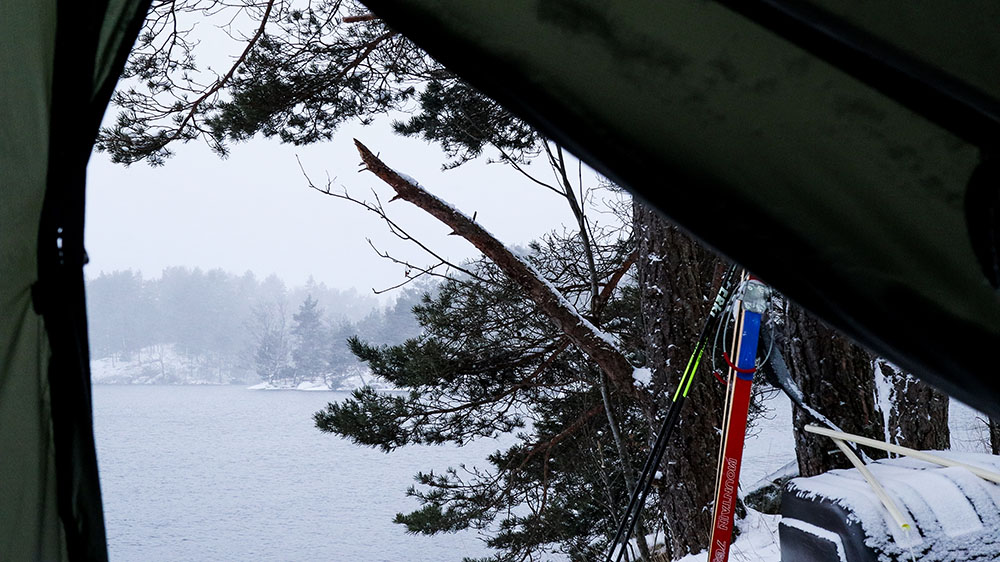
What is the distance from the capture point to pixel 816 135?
0.46 meters

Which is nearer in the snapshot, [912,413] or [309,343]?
[912,413]

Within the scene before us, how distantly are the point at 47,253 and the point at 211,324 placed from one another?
33346mm

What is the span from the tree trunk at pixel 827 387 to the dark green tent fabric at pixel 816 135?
2.33 m

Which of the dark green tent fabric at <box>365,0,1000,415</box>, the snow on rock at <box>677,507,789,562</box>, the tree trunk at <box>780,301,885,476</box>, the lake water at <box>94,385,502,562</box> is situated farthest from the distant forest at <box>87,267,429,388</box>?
the dark green tent fabric at <box>365,0,1000,415</box>

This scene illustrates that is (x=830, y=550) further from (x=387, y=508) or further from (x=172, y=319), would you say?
(x=172, y=319)

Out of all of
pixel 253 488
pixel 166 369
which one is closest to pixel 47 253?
pixel 253 488

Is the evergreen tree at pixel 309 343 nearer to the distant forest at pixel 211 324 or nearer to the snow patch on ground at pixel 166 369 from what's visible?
the distant forest at pixel 211 324

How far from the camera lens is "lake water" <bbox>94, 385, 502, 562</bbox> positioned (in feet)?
61.1

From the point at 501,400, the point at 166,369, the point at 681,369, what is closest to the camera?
the point at 681,369

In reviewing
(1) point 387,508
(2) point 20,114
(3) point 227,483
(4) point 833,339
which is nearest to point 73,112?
(2) point 20,114

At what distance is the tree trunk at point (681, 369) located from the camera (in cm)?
348

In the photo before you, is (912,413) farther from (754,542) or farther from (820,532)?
(820,532)

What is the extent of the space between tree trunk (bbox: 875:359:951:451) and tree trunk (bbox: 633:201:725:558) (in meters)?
0.91

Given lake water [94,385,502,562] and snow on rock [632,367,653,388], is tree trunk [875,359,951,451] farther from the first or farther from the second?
lake water [94,385,502,562]
